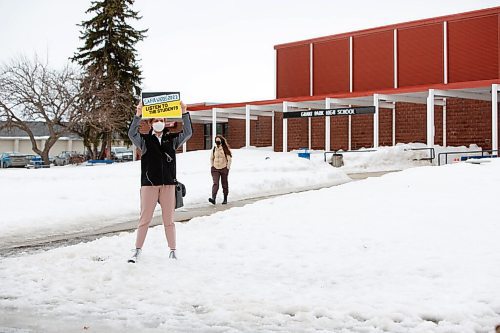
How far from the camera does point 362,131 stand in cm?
4053

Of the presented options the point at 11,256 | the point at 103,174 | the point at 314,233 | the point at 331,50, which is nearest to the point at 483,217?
the point at 314,233

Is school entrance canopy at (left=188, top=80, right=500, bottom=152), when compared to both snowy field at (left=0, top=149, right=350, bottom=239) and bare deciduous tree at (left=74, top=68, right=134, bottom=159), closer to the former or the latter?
bare deciduous tree at (left=74, top=68, right=134, bottom=159)

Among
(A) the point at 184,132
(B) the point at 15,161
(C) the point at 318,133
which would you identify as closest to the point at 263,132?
(C) the point at 318,133

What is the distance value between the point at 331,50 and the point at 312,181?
24.1 meters

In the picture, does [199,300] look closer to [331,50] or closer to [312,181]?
[312,181]

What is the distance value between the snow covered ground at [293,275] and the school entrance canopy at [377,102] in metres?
20.4

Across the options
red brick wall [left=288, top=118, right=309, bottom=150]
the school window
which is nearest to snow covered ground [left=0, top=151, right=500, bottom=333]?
red brick wall [left=288, top=118, right=309, bottom=150]

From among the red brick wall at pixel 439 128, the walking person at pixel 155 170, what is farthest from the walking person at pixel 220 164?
the red brick wall at pixel 439 128

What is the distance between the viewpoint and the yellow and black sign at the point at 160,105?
27.1ft

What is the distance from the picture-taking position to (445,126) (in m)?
36.6

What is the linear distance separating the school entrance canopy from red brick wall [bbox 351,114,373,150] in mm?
1041

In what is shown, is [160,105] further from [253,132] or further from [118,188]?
[253,132]

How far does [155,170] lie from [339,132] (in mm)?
34430

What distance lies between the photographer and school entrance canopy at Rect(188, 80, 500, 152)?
31.3m
